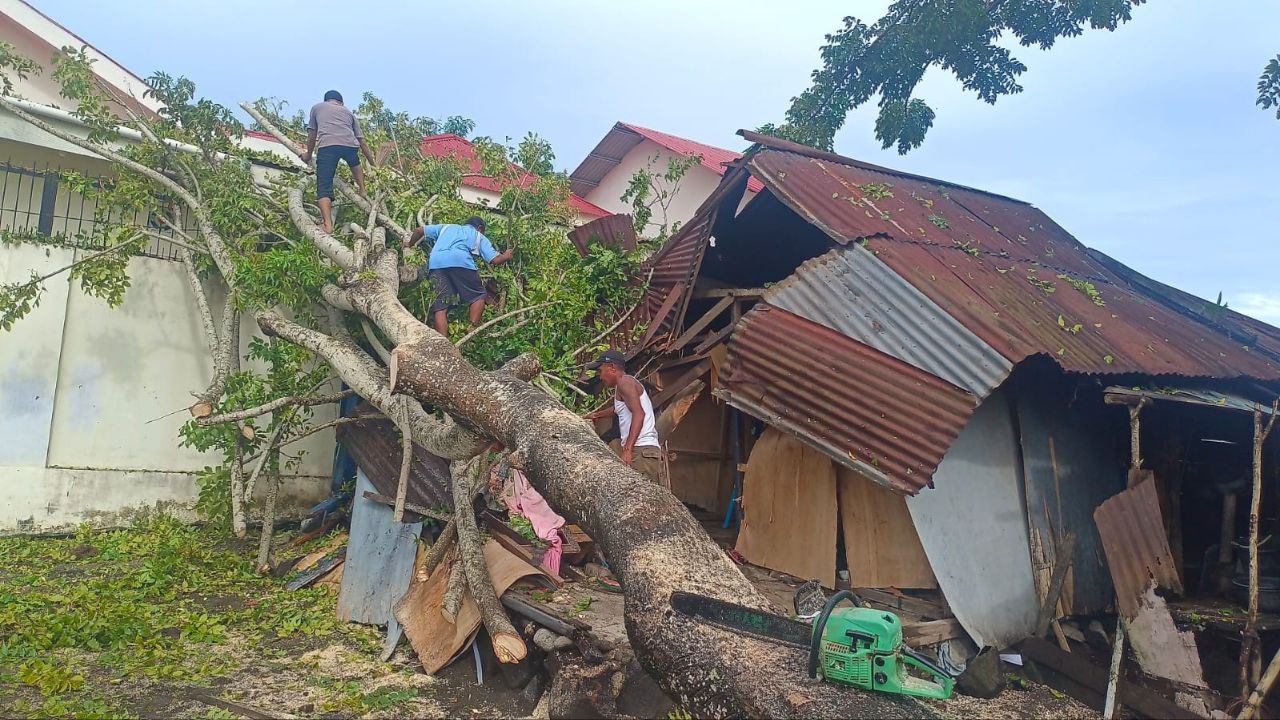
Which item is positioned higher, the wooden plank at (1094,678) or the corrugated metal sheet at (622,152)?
the corrugated metal sheet at (622,152)

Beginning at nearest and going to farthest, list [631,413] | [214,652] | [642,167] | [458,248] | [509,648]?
[509,648], [214,652], [631,413], [458,248], [642,167]

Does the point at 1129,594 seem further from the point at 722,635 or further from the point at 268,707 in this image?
the point at 268,707

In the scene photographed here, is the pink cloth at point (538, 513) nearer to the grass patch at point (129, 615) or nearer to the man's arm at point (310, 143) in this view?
the grass patch at point (129, 615)

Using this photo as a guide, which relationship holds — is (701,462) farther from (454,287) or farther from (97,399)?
(97,399)

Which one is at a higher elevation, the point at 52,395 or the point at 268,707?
the point at 52,395

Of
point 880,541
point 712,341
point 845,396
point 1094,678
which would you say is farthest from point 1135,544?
point 712,341

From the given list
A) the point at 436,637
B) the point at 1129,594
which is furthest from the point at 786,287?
the point at 436,637

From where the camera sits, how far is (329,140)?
7047mm

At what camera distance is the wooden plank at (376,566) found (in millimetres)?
5297

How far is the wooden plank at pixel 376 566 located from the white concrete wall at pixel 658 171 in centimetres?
839

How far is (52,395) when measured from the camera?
706cm

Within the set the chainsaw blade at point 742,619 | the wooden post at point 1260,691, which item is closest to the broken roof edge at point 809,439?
the chainsaw blade at point 742,619

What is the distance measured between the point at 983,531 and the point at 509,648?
320 centimetres

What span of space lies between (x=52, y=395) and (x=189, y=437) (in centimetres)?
193
